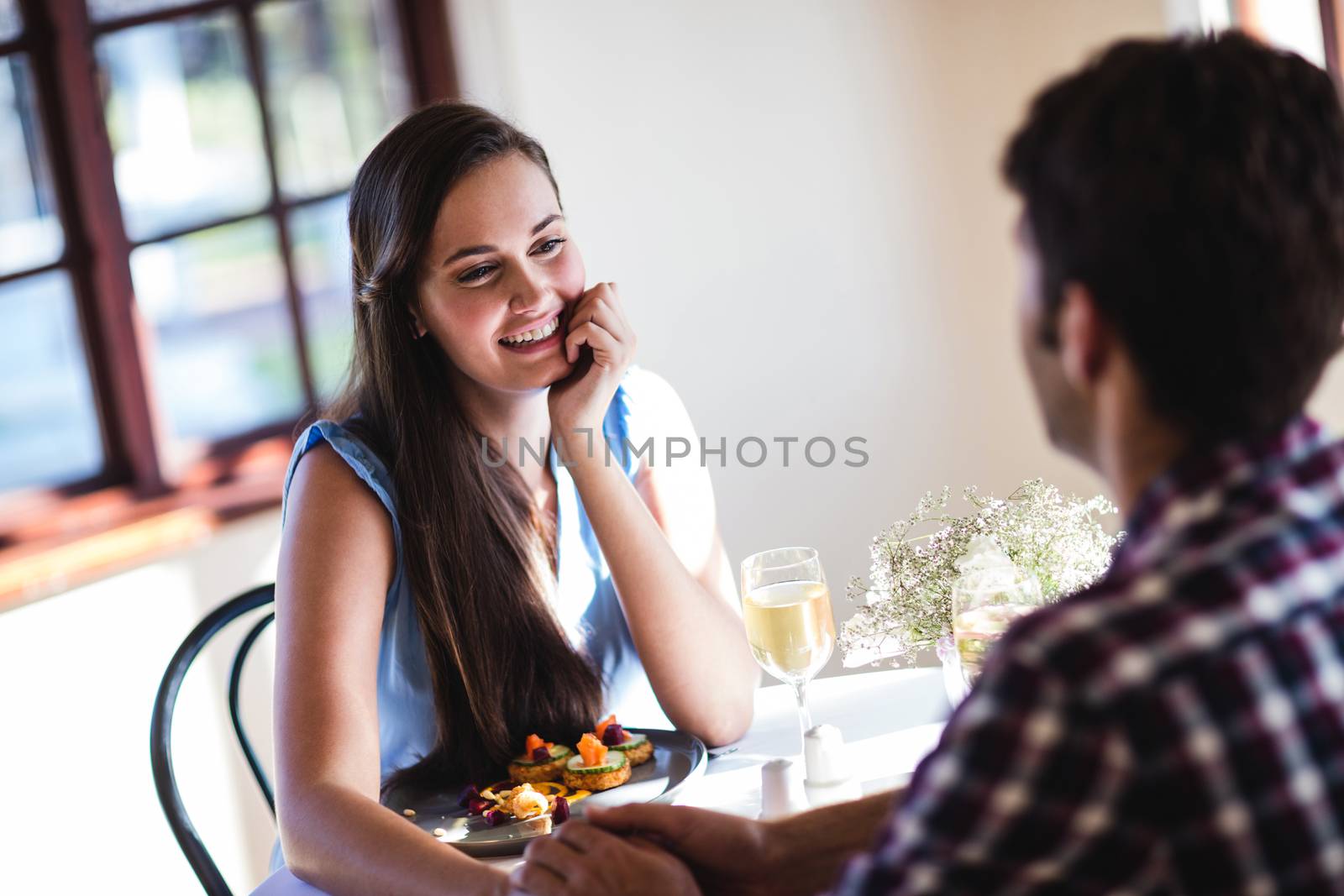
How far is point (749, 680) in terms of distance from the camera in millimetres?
1730

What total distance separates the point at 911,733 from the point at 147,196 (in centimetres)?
229

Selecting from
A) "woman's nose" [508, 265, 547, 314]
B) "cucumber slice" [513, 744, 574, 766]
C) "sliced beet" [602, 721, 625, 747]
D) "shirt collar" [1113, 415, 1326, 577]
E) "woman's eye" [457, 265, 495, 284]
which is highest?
"woman's eye" [457, 265, 495, 284]

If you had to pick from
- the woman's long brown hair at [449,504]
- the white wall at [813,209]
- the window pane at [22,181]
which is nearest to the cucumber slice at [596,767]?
the woman's long brown hair at [449,504]

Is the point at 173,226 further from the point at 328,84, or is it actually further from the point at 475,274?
the point at 475,274

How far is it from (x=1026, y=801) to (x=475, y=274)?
1266 mm

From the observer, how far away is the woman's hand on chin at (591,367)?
1.84 metres

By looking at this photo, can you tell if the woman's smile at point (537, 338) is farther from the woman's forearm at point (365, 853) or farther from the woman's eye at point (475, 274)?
the woman's forearm at point (365, 853)

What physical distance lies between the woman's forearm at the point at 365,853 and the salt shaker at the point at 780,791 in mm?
256

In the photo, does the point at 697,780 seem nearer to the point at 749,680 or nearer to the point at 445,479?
the point at 749,680

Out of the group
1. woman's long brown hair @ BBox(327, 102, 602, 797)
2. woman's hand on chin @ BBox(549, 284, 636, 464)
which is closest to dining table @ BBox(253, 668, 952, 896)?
woman's long brown hair @ BBox(327, 102, 602, 797)

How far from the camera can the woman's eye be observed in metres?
1.78

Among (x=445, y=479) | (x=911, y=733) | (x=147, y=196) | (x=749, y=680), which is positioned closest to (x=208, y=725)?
(x=147, y=196)

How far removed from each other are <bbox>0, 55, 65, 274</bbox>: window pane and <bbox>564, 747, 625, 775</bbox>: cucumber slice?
2.03m

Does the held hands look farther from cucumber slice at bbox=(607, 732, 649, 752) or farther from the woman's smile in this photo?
the woman's smile
